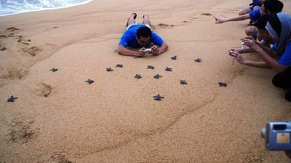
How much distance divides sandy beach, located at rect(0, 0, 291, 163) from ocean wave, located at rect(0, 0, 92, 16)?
2.76 metres

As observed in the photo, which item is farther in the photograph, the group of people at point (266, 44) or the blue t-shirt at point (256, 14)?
the blue t-shirt at point (256, 14)

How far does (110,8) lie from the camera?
788 centimetres

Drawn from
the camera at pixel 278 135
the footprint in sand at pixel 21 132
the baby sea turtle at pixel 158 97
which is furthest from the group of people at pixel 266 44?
the footprint in sand at pixel 21 132

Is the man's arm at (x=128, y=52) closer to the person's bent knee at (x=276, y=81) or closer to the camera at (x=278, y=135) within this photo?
the person's bent knee at (x=276, y=81)

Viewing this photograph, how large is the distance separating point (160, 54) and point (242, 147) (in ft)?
8.27

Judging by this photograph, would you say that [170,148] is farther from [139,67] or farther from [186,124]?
[139,67]

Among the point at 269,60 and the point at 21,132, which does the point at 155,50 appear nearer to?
the point at 269,60

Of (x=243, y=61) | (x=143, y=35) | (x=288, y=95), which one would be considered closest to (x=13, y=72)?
(x=143, y=35)

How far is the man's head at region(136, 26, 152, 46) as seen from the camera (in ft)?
14.4

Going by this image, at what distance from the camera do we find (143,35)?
4.41 meters

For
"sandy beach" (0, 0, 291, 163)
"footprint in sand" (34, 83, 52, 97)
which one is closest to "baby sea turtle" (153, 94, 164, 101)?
"sandy beach" (0, 0, 291, 163)

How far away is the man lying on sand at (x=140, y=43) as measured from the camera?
443cm

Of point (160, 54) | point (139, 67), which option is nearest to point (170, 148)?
point (139, 67)

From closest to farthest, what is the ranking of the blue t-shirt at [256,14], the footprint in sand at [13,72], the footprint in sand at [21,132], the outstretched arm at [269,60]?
the footprint in sand at [21,132] < the outstretched arm at [269,60] < the footprint in sand at [13,72] < the blue t-shirt at [256,14]
